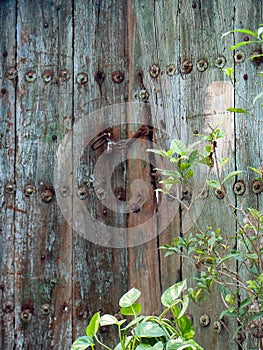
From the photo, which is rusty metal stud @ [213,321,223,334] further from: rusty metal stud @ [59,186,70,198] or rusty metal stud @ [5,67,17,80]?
rusty metal stud @ [5,67,17,80]

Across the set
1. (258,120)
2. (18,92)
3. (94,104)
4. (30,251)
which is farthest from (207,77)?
(30,251)

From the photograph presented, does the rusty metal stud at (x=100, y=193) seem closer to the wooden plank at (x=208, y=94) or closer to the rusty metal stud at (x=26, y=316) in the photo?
the wooden plank at (x=208, y=94)

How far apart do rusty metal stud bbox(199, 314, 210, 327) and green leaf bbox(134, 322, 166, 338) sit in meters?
0.82

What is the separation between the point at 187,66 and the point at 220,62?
128mm

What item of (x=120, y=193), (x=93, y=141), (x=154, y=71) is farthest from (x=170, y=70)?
(x=120, y=193)

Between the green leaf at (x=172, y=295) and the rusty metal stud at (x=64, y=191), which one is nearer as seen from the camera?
the green leaf at (x=172, y=295)

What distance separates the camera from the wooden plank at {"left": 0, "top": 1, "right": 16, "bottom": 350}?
256 centimetres

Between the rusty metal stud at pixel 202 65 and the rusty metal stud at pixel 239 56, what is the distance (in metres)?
0.12

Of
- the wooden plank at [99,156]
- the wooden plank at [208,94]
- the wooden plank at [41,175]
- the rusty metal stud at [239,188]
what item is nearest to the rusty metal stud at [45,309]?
Answer: the wooden plank at [41,175]

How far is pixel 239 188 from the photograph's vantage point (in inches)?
90.8

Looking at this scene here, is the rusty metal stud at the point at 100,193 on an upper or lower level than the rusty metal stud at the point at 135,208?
upper

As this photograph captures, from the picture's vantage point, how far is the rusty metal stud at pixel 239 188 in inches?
90.6

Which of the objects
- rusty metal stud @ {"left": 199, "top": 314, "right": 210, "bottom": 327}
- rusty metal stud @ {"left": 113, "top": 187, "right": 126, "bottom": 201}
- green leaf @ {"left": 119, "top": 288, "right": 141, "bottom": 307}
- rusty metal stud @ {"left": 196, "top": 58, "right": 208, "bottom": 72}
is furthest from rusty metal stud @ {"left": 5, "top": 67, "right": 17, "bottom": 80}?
green leaf @ {"left": 119, "top": 288, "right": 141, "bottom": 307}

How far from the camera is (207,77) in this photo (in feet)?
7.84
